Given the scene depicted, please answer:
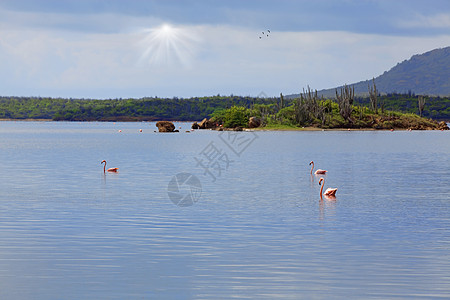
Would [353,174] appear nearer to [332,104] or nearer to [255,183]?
[255,183]

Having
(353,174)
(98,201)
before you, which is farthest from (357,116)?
(98,201)

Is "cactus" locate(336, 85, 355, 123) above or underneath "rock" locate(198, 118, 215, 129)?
above

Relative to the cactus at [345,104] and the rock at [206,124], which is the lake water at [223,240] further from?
the rock at [206,124]

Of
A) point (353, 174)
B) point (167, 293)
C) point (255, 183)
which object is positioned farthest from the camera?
point (353, 174)

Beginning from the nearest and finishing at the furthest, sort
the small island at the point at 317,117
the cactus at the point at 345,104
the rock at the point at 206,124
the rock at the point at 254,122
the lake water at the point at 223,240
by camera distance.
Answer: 1. the lake water at the point at 223,240
2. the rock at the point at 254,122
3. the small island at the point at 317,117
4. the cactus at the point at 345,104
5. the rock at the point at 206,124

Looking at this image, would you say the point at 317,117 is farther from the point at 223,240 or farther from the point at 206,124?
the point at 223,240

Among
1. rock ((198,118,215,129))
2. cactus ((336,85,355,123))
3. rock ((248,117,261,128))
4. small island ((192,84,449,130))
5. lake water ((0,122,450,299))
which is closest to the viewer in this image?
lake water ((0,122,450,299))

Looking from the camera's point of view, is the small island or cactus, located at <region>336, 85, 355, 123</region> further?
cactus, located at <region>336, 85, 355, 123</region>

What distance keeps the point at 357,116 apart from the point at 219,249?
503ft

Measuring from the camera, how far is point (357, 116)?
547 feet

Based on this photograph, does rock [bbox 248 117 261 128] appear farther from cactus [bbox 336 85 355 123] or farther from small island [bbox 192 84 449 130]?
cactus [bbox 336 85 355 123]

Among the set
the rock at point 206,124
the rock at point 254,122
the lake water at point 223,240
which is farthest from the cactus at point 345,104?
the lake water at point 223,240

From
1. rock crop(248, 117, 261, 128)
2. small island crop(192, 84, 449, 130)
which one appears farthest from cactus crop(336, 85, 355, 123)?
rock crop(248, 117, 261, 128)

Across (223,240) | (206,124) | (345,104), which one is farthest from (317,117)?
(223,240)
